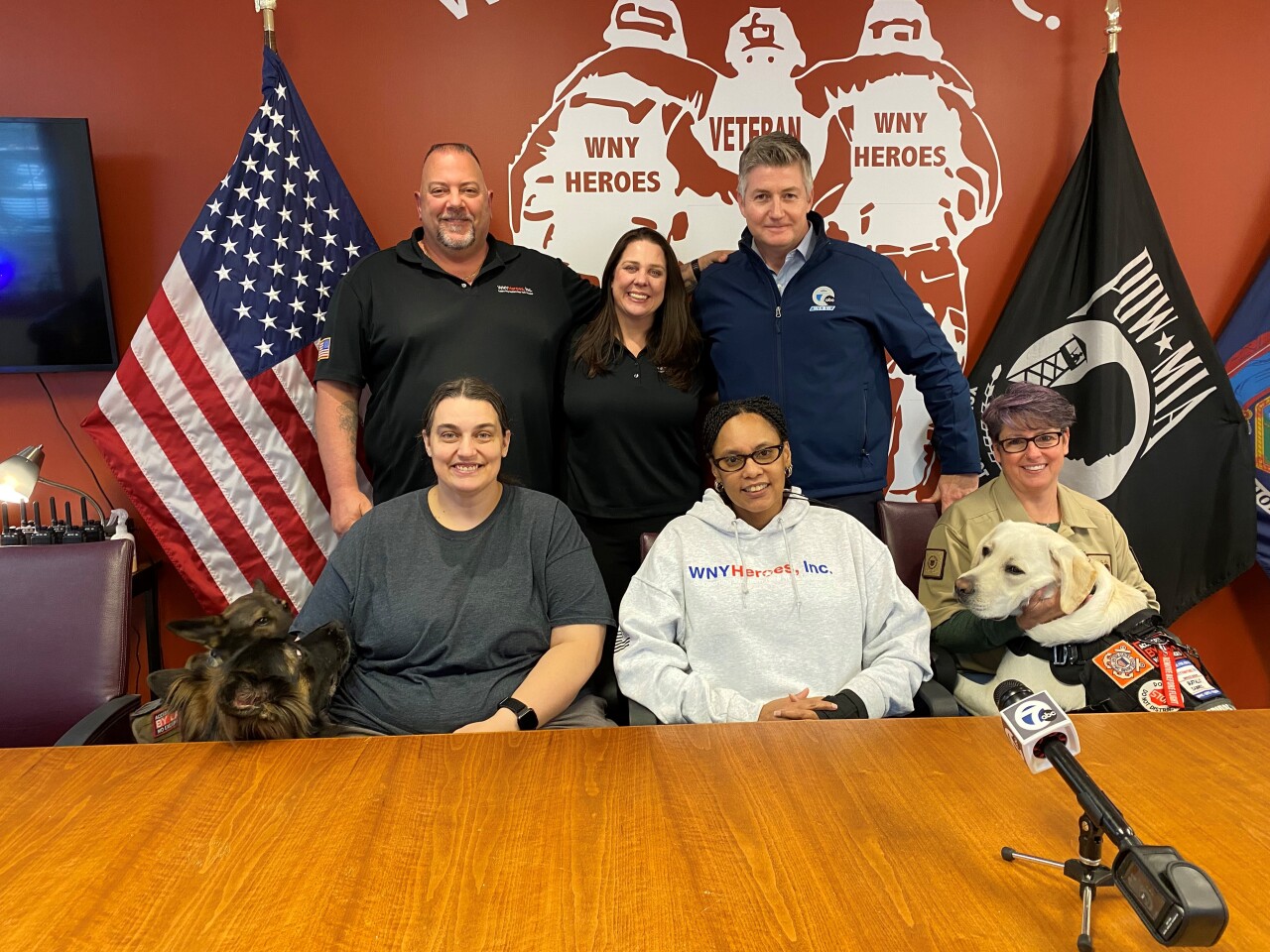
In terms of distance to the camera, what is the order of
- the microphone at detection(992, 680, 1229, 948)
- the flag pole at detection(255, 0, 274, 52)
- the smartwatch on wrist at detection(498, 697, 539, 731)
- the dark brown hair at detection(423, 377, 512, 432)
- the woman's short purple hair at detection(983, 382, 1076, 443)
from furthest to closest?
1. the flag pole at detection(255, 0, 274, 52)
2. the woman's short purple hair at detection(983, 382, 1076, 443)
3. the dark brown hair at detection(423, 377, 512, 432)
4. the smartwatch on wrist at detection(498, 697, 539, 731)
5. the microphone at detection(992, 680, 1229, 948)

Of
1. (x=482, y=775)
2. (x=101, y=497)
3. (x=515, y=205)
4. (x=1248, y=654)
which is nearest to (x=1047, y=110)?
(x=515, y=205)

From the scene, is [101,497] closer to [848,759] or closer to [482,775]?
[482,775]

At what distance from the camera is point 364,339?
259 cm

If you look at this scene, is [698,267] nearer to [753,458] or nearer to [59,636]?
[753,458]

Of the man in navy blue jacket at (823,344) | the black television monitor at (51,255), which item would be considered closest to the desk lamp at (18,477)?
the black television monitor at (51,255)

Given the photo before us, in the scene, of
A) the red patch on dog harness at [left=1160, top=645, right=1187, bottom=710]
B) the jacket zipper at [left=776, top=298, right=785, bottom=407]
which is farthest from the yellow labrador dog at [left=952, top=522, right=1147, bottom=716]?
the jacket zipper at [left=776, top=298, right=785, bottom=407]

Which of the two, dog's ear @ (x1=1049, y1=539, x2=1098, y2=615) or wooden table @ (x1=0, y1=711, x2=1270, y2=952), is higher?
dog's ear @ (x1=1049, y1=539, x2=1098, y2=615)

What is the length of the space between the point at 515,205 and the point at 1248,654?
3.00m

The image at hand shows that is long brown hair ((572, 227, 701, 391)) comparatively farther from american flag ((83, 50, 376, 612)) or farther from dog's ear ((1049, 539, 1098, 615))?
dog's ear ((1049, 539, 1098, 615))

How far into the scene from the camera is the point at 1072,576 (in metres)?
1.98

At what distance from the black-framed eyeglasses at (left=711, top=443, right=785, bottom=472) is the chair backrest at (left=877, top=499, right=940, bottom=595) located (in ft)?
1.99

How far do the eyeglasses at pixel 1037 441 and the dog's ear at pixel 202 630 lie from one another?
71.1 inches

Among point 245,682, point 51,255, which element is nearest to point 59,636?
point 245,682

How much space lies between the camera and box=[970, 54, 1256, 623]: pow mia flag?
2.89 metres
